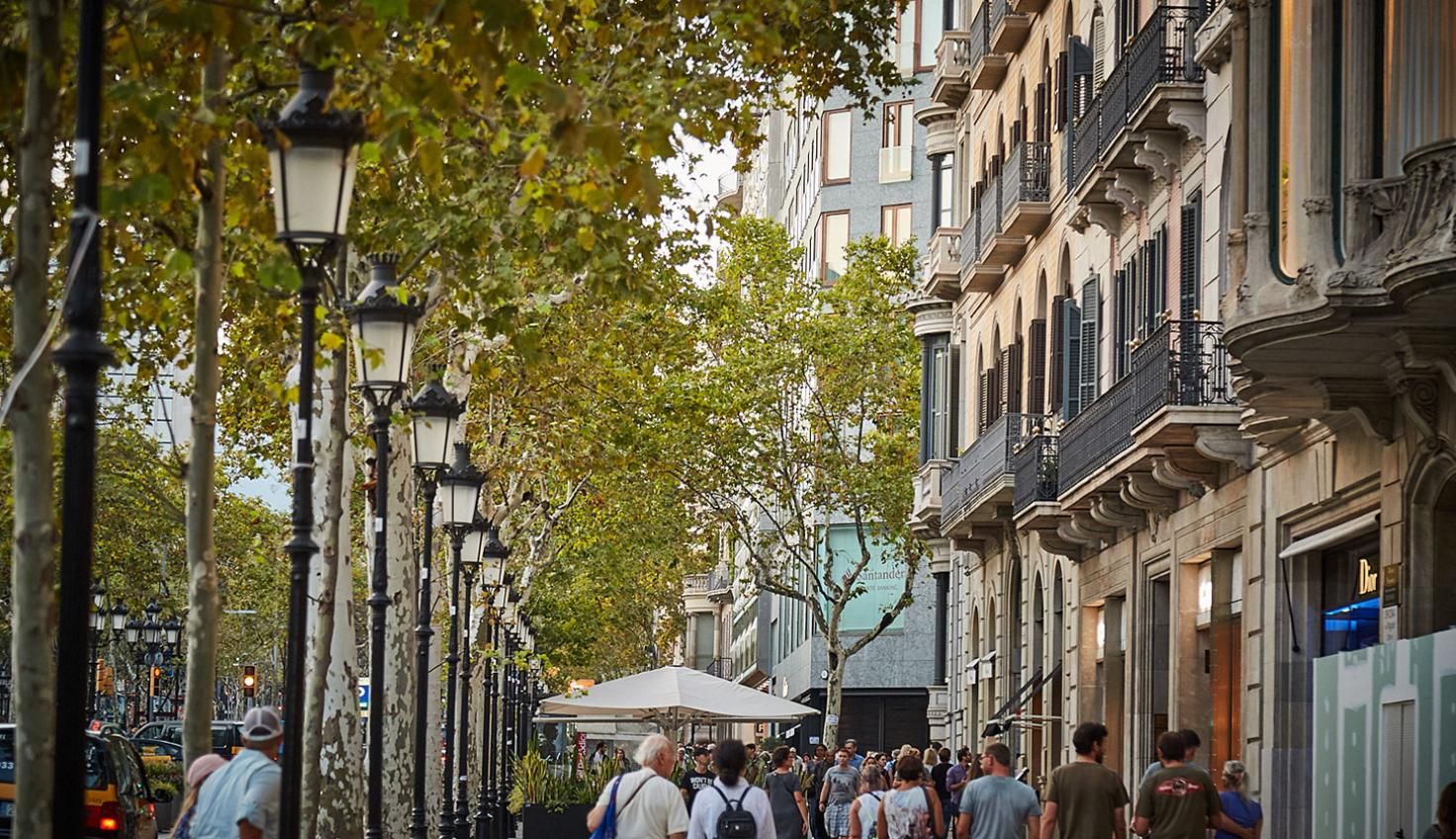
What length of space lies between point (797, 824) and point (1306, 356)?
9.06 meters

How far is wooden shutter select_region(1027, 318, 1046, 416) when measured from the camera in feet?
113

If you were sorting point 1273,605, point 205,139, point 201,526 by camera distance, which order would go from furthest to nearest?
point 1273,605 → point 201,526 → point 205,139

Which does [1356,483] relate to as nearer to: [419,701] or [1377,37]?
[1377,37]

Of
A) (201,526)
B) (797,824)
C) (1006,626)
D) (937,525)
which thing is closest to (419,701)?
(797,824)

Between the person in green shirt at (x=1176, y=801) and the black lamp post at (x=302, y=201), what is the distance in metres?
6.20

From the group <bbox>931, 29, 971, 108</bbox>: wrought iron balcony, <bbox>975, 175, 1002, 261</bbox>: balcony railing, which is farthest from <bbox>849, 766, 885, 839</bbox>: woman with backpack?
<bbox>931, 29, 971, 108</bbox>: wrought iron balcony

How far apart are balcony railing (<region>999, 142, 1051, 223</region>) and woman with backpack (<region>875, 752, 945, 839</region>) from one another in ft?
54.4

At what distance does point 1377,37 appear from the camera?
18000 millimetres

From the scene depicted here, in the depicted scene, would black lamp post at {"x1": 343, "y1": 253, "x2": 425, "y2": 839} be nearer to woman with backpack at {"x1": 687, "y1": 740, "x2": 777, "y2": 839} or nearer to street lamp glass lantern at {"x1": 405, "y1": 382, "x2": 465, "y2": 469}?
street lamp glass lantern at {"x1": 405, "y1": 382, "x2": 465, "y2": 469}

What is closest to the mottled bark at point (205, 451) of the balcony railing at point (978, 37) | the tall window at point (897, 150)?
the balcony railing at point (978, 37)

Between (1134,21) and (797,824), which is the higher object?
(1134,21)

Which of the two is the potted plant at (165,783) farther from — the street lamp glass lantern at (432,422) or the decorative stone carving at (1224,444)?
the decorative stone carving at (1224,444)

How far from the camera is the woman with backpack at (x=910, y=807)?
18484 mm

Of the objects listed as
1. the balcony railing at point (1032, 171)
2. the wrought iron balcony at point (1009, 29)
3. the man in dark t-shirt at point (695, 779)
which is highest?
the wrought iron balcony at point (1009, 29)
